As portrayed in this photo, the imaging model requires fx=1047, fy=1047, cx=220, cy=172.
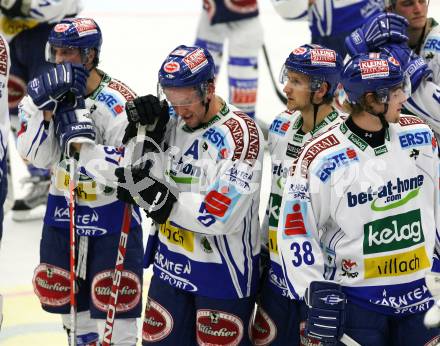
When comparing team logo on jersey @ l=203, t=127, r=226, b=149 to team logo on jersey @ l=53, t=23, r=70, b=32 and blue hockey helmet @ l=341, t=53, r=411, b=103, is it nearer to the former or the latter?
blue hockey helmet @ l=341, t=53, r=411, b=103

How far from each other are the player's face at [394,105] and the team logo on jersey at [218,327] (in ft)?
2.95

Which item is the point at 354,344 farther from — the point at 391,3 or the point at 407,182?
the point at 391,3

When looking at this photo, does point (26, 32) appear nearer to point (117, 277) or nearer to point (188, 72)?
point (117, 277)

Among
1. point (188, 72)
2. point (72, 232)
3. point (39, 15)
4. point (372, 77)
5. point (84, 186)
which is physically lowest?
point (72, 232)

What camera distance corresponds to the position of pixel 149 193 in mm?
3379

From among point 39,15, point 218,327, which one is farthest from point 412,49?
point 39,15

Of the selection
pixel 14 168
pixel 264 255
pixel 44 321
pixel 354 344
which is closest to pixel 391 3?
pixel 264 255

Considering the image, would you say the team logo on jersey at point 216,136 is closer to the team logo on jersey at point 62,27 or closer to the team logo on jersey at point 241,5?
the team logo on jersey at point 62,27

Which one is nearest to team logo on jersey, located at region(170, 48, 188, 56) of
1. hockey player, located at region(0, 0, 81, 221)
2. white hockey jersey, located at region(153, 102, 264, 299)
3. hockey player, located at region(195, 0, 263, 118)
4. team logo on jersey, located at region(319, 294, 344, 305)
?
white hockey jersey, located at region(153, 102, 264, 299)

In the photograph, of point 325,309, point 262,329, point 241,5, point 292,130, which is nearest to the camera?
point 325,309

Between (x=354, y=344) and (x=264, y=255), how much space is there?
648 mm

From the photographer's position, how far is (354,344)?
3.11 metres

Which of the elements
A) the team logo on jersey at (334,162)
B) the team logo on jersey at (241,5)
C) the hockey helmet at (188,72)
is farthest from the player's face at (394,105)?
the team logo on jersey at (241,5)

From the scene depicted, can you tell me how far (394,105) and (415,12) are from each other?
115cm
